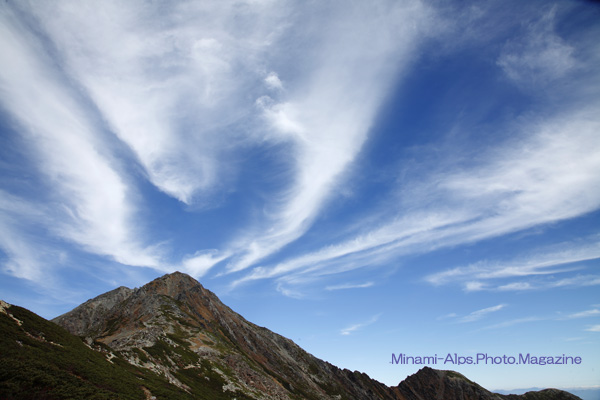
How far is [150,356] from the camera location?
59.7 m

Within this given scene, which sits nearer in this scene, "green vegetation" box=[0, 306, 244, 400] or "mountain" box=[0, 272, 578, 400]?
"green vegetation" box=[0, 306, 244, 400]

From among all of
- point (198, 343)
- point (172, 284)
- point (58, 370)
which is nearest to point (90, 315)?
point (172, 284)

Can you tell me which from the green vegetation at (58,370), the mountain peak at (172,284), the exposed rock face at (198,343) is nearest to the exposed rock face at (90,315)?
the exposed rock face at (198,343)

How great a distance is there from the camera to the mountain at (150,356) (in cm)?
3132

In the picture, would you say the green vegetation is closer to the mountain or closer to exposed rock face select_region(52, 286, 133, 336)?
the mountain

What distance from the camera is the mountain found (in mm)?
31322

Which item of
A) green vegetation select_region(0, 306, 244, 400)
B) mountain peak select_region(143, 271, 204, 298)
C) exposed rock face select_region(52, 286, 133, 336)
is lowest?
green vegetation select_region(0, 306, 244, 400)

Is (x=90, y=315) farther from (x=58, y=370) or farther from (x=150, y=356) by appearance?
(x=58, y=370)

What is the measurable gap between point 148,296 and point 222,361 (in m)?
62.2

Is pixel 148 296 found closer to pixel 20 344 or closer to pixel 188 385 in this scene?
pixel 188 385

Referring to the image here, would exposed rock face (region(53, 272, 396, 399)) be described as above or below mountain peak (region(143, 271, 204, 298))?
below

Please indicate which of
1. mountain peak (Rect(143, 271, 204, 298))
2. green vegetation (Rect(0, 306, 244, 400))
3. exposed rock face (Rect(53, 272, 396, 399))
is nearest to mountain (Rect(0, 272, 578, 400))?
green vegetation (Rect(0, 306, 244, 400))

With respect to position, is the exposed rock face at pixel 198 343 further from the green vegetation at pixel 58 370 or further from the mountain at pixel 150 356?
the green vegetation at pixel 58 370

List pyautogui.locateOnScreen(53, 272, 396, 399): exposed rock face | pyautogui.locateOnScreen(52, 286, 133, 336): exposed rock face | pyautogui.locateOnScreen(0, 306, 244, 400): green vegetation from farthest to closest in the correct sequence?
pyautogui.locateOnScreen(52, 286, 133, 336): exposed rock face, pyautogui.locateOnScreen(53, 272, 396, 399): exposed rock face, pyautogui.locateOnScreen(0, 306, 244, 400): green vegetation
